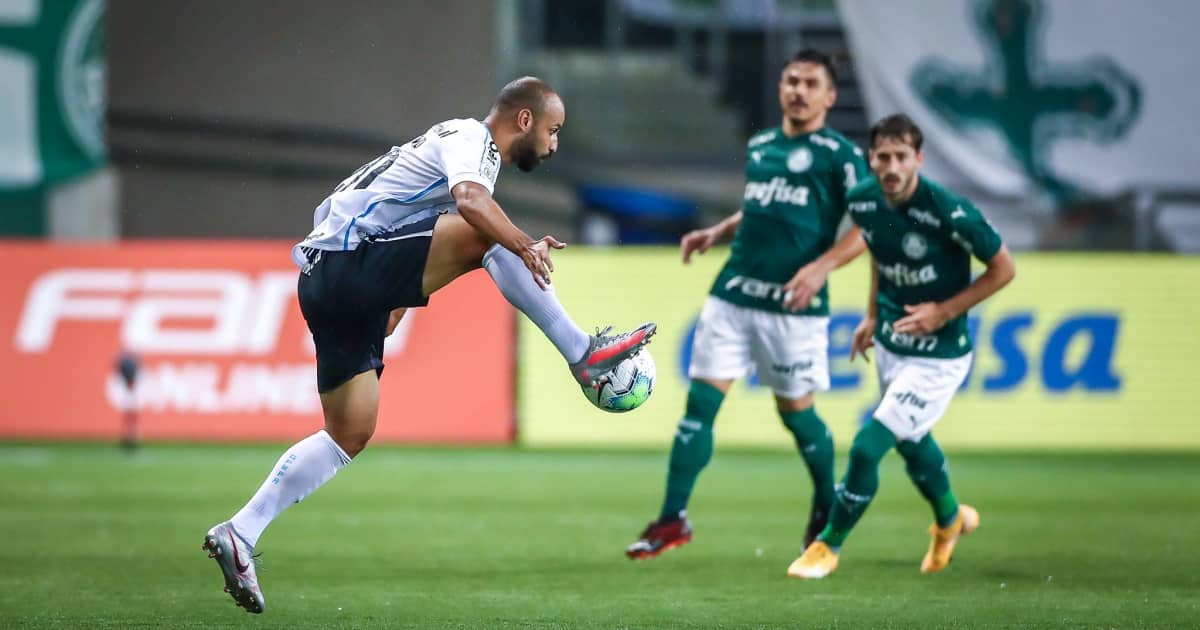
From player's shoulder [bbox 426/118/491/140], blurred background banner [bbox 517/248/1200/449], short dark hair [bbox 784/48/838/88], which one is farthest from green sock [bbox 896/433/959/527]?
blurred background banner [bbox 517/248/1200/449]

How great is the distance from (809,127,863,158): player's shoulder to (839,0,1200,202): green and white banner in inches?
393

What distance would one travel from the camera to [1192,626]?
18.9 feet

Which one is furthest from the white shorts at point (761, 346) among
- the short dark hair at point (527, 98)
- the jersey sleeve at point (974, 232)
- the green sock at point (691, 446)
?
the short dark hair at point (527, 98)

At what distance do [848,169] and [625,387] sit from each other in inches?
88.6

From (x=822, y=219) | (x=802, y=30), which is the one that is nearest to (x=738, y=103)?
(x=802, y=30)

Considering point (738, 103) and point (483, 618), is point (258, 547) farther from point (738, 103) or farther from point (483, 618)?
point (738, 103)

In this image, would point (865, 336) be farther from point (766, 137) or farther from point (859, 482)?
point (766, 137)

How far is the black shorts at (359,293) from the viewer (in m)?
5.97

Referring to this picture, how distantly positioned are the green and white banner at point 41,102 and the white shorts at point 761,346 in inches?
412

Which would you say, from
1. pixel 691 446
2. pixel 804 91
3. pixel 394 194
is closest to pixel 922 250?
pixel 804 91

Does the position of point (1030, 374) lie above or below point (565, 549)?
below

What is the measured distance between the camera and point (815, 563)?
280 inches

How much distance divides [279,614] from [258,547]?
210cm

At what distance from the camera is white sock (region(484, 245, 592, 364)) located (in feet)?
19.4
